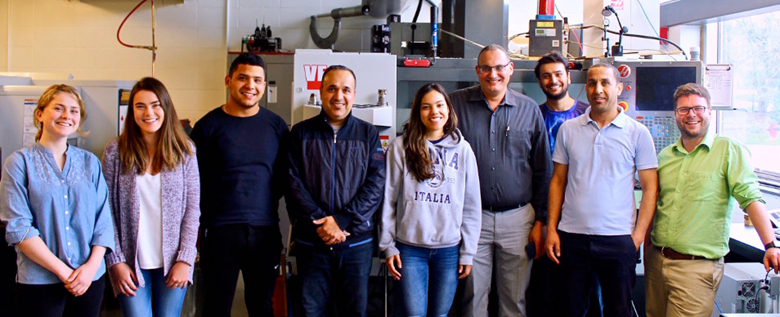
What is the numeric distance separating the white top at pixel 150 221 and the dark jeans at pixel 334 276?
530mm

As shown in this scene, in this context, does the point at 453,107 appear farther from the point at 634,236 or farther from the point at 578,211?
the point at 634,236

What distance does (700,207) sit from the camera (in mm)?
2215

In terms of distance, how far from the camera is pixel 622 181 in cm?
229

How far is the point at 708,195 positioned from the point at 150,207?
2080 mm

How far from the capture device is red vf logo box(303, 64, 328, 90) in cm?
280

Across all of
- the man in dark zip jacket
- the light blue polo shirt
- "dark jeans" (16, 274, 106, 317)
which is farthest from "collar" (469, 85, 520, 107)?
"dark jeans" (16, 274, 106, 317)

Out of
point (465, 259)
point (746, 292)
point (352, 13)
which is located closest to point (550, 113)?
point (465, 259)

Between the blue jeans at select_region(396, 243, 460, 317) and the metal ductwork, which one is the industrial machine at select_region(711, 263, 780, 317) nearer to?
the blue jeans at select_region(396, 243, 460, 317)

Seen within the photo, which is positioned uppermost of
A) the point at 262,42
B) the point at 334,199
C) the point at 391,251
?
the point at 262,42

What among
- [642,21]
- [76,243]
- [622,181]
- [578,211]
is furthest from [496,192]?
[642,21]

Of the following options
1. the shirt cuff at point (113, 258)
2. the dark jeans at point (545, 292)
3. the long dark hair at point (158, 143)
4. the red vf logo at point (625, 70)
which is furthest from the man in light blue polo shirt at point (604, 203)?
the shirt cuff at point (113, 258)

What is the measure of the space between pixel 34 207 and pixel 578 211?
1968mm

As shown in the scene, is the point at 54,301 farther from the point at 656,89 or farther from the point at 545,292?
the point at 656,89

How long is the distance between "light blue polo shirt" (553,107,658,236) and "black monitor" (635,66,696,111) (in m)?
0.98
